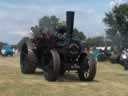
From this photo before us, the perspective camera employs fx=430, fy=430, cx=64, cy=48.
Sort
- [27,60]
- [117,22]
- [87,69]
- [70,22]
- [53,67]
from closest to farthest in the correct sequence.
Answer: [53,67]
[87,69]
[70,22]
[27,60]
[117,22]

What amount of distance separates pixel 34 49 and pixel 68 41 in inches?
109

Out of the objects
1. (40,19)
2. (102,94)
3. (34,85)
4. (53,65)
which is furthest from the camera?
(40,19)

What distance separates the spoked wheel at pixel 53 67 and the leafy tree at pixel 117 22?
36.2 m

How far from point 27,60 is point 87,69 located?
Answer: 345 cm

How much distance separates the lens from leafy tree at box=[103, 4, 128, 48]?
5319 centimetres

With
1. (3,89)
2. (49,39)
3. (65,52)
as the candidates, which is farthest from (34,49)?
(3,89)

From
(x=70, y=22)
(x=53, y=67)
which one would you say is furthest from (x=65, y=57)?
(x=70, y=22)

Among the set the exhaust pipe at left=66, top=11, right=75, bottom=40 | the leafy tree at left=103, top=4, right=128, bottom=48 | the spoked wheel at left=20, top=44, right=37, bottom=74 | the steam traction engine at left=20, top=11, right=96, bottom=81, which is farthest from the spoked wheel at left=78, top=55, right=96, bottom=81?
the leafy tree at left=103, top=4, right=128, bottom=48

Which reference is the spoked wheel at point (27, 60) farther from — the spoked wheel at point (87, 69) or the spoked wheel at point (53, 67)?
the spoked wheel at point (87, 69)

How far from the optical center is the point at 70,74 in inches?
736

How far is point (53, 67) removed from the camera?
15.4 m

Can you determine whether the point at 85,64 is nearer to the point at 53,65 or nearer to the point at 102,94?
the point at 53,65

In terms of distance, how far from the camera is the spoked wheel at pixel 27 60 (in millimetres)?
18172

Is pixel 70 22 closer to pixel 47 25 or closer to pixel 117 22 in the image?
pixel 47 25
